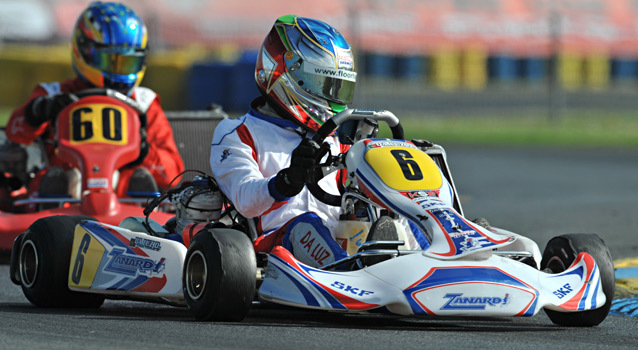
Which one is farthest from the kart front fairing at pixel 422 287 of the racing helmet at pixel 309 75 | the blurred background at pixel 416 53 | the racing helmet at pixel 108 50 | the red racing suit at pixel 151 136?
the blurred background at pixel 416 53

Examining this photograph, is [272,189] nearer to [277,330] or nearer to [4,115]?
[277,330]

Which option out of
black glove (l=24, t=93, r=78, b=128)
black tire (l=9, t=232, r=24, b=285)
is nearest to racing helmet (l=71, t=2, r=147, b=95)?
black glove (l=24, t=93, r=78, b=128)

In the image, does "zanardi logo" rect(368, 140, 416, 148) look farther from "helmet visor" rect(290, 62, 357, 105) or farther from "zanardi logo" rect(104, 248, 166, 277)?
"zanardi logo" rect(104, 248, 166, 277)

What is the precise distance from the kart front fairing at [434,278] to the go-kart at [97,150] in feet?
10.2

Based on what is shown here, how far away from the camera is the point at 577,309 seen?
4.84m

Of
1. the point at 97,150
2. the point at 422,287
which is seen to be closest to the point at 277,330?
the point at 422,287

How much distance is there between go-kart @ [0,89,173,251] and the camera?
7742mm

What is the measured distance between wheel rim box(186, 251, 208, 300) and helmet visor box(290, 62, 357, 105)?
99cm

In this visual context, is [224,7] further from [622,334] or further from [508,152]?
[622,334]

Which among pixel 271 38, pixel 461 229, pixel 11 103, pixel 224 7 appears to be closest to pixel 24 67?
pixel 11 103

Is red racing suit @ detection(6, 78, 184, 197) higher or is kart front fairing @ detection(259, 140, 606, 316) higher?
kart front fairing @ detection(259, 140, 606, 316)

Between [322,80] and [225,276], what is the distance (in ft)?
3.95

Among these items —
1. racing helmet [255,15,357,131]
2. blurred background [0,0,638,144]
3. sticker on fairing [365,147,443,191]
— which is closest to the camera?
sticker on fairing [365,147,443,191]

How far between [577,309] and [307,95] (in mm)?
1521
